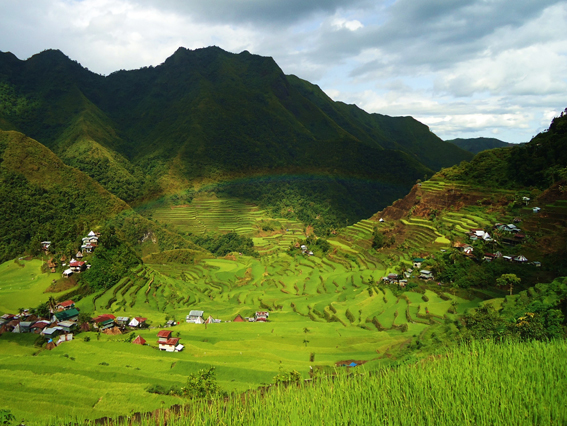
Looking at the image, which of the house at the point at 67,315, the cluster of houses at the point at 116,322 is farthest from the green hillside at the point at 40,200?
the cluster of houses at the point at 116,322

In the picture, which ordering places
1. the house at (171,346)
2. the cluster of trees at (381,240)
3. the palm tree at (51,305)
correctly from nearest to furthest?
1. the house at (171,346)
2. the palm tree at (51,305)
3. the cluster of trees at (381,240)

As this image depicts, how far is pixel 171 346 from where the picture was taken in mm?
17578

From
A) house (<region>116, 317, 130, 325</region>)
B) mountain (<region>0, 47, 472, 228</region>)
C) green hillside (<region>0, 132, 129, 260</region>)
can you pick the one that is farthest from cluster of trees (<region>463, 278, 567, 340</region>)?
mountain (<region>0, 47, 472, 228</region>)

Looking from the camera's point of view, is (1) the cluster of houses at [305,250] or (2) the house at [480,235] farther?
(1) the cluster of houses at [305,250]

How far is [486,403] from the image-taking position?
394 centimetres

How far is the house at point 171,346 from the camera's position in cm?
1758

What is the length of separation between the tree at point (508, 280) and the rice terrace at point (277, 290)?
11cm

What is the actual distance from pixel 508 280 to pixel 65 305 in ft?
103

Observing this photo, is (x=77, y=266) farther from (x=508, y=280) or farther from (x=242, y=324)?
(x=508, y=280)

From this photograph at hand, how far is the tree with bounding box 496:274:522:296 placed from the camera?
21.4 m

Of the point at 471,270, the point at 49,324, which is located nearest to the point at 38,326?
the point at 49,324

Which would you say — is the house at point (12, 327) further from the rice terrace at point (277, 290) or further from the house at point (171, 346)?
the house at point (171, 346)

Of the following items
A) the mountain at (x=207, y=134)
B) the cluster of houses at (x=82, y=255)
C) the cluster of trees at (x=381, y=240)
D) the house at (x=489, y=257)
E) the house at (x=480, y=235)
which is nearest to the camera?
the house at (x=489, y=257)

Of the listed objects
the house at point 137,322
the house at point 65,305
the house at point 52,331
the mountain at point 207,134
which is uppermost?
the mountain at point 207,134
